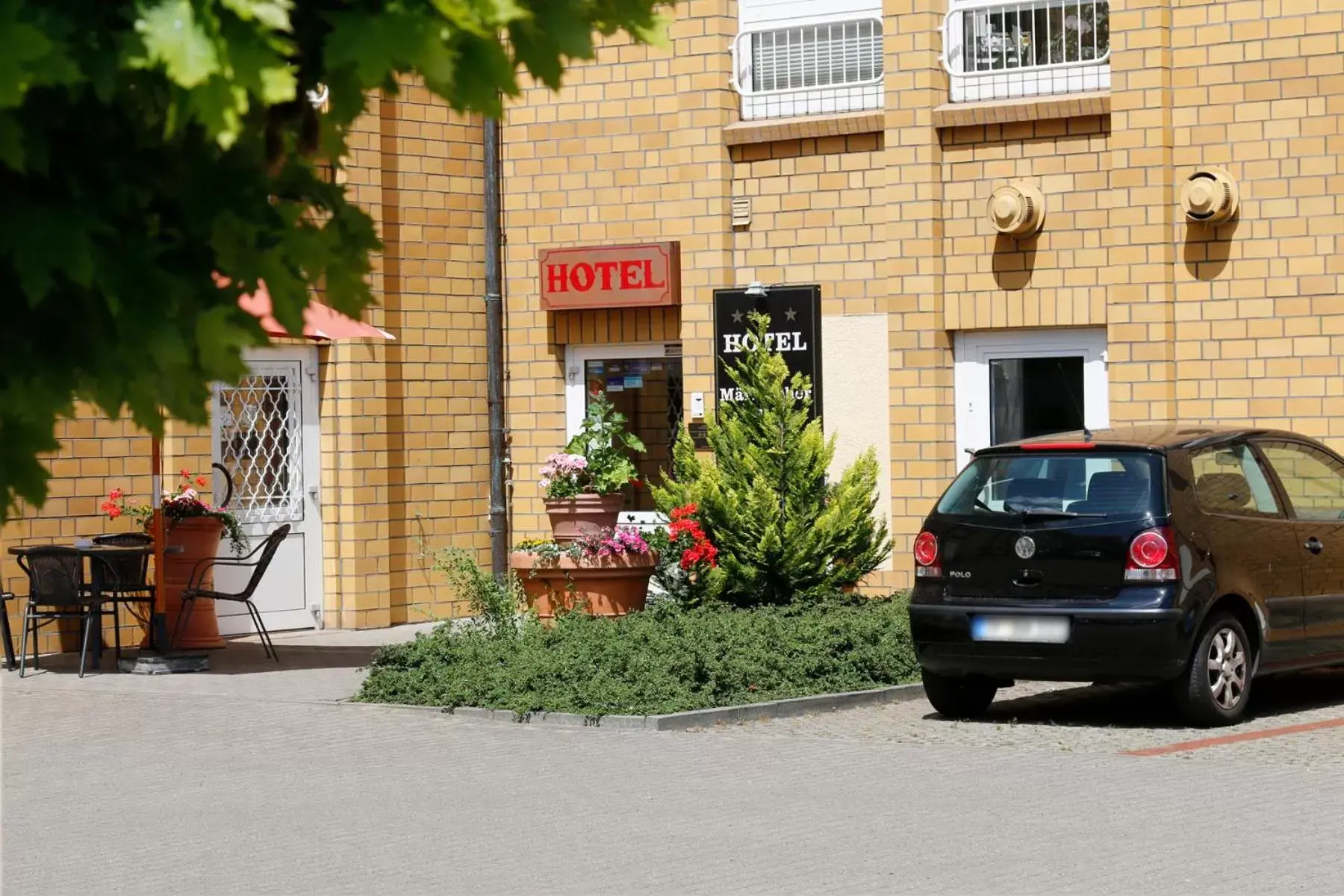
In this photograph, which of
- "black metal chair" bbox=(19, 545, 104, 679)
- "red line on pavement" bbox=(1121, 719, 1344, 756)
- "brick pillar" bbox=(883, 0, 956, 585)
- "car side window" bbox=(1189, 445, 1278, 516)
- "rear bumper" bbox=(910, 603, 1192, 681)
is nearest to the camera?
"red line on pavement" bbox=(1121, 719, 1344, 756)

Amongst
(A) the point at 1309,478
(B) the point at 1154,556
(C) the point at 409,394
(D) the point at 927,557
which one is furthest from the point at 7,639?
(A) the point at 1309,478

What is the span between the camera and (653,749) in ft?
35.2

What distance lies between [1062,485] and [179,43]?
917 centimetres

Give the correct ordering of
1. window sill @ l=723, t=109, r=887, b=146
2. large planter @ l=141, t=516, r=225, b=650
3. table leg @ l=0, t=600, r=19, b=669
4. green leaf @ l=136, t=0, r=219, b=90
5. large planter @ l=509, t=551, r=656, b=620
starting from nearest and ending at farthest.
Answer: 1. green leaf @ l=136, t=0, r=219, b=90
2. table leg @ l=0, t=600, r=19, b=669
3. large planter @ l=509, t=551, r=656, b=620
4. large planter @ l=141, t=516, r=225, b=650
5. window sill @ l=723, t=109, r=887, b=146

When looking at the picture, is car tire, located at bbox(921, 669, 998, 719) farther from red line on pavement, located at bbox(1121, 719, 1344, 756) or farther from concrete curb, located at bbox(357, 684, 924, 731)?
red line on pavement, located at bbox(1121, 719, 1344, 756)

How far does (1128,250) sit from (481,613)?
19.3 ft

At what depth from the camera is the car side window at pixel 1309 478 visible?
39.1ft

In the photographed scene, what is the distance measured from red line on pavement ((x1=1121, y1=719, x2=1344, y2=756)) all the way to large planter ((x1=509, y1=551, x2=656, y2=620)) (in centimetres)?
540

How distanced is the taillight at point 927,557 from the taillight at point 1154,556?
1.16m

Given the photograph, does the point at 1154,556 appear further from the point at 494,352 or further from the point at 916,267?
the point at 494,352

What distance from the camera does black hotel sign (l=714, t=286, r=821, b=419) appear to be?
17641 millimetres

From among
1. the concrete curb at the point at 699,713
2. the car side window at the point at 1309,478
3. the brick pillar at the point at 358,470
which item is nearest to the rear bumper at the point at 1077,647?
the concrete curb at the point at 699,713

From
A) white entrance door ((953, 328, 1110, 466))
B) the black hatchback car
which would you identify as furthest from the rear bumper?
white entrance door ((953, 328, 1110, 466))

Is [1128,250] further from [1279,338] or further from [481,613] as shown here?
[481,613]
